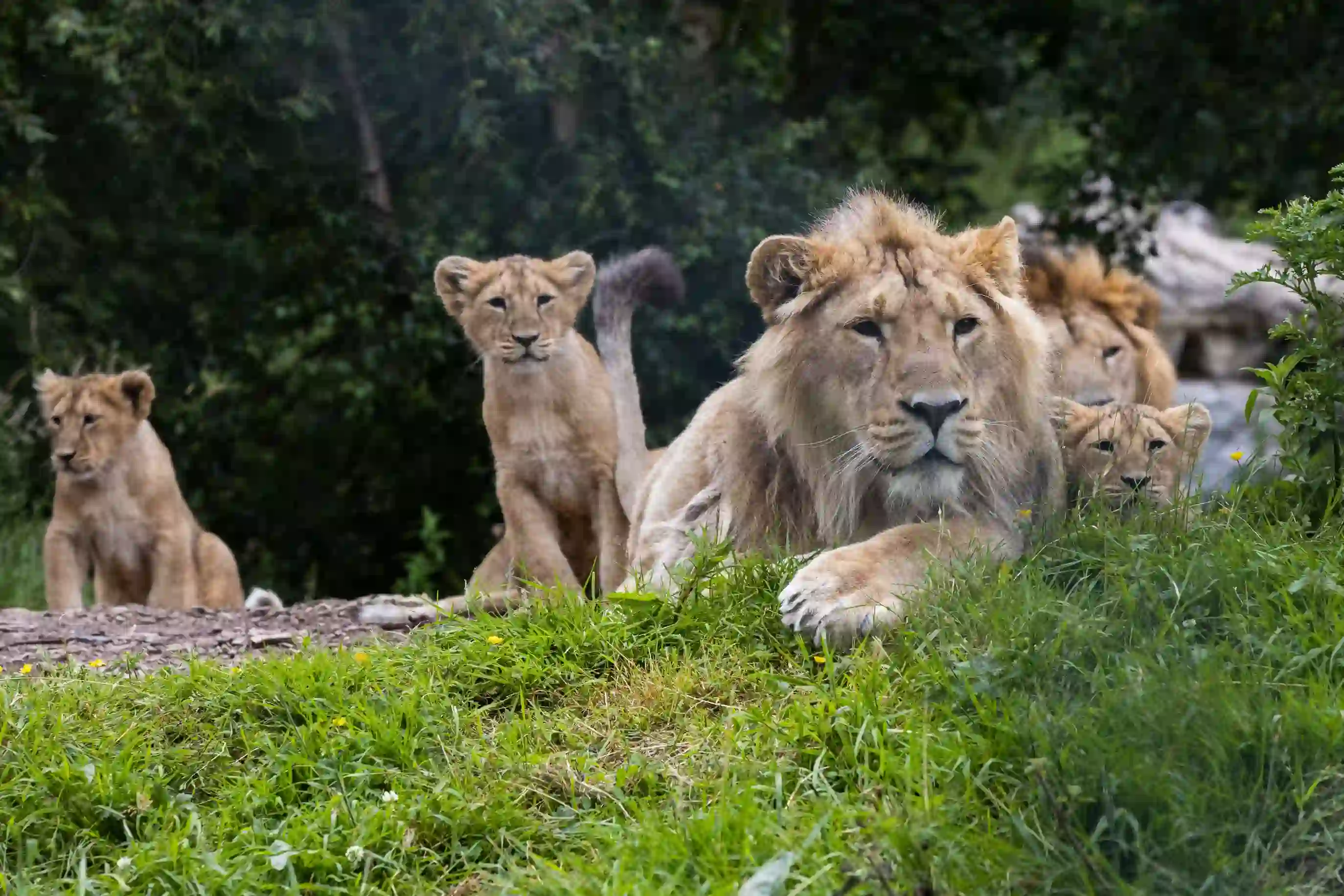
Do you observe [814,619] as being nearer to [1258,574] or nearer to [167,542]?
[1258,574]

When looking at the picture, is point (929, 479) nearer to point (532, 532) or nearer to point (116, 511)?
point (532, 532)

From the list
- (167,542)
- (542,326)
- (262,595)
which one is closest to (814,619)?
(542,326)

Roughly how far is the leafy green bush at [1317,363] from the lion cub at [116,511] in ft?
14.6

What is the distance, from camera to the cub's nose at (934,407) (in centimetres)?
401

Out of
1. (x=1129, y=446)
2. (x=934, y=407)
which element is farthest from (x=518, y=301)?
(x=934, y=407)

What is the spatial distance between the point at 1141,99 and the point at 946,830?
262 inches

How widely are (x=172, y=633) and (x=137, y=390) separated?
199cm

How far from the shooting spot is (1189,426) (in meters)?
5.04

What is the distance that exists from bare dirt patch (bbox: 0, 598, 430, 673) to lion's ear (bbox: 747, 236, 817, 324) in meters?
1.50

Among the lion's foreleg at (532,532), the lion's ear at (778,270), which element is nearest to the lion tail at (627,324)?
the lion's foreleg at (532,532)

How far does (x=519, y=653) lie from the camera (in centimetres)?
422

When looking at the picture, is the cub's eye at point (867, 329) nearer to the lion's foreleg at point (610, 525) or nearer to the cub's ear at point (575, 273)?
the lion's foreleg at point (610, 525)

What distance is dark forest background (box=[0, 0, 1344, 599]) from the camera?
7797 mm

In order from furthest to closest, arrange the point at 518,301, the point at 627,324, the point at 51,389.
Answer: the point at 51,389, the point at 627,324, the point at 518,301
